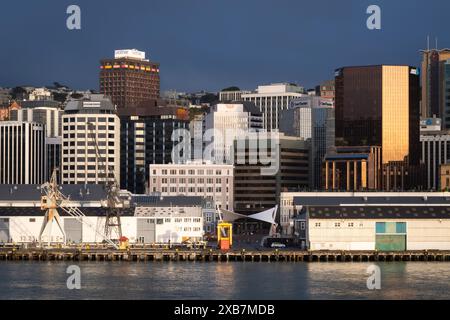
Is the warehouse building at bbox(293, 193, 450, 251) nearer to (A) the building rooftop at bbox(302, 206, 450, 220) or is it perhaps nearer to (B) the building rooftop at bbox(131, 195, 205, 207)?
(A) the building rooftop at bbox(302, 206, 450, 220)

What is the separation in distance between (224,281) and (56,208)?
1894 inches

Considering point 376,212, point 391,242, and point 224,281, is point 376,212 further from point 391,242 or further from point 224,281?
point 224,281

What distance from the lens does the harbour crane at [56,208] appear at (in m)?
148

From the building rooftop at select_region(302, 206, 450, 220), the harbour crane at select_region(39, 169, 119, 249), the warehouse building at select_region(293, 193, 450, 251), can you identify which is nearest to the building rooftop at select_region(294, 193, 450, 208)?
the building rooftop at select_region(302, 206, 450, 220)

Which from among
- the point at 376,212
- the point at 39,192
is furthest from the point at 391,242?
the point at 39,192

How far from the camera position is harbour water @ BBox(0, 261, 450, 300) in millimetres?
98500

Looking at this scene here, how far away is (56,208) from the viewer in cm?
15388

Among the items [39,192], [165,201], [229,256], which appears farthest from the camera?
[39,192]

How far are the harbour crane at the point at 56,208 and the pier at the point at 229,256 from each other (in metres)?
8.16

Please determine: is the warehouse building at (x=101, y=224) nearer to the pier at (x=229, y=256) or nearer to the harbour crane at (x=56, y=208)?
the harbour crane at (x=56, y=208)

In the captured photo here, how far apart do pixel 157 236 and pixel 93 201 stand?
11.9 metres

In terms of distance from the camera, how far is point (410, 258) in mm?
137500

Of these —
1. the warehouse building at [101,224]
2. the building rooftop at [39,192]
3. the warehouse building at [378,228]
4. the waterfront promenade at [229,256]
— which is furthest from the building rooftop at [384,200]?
the waterfront promenade at [229,256]
